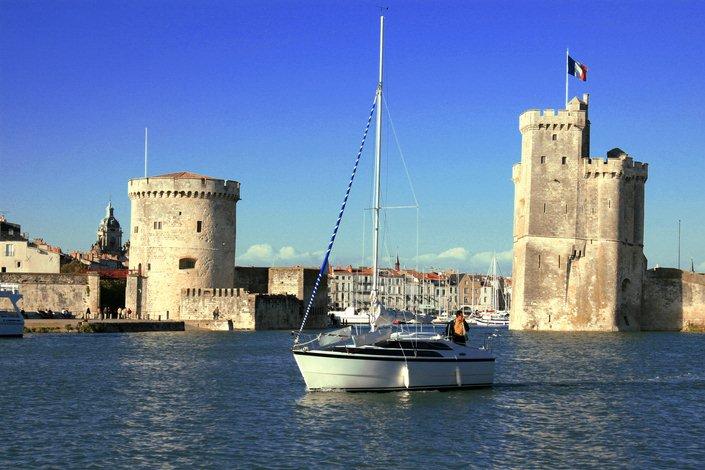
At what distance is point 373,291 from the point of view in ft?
86.3

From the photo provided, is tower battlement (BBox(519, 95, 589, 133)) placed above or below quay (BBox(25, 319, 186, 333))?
above

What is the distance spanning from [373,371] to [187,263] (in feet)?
121

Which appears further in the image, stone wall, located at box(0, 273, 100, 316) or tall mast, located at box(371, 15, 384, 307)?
stone wall, located at box(0, 273, 100, 316)

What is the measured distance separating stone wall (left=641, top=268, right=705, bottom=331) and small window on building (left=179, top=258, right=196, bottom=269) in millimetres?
27460

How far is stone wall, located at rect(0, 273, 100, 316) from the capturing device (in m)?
61.8

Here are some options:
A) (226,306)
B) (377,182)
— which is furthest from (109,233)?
(377,182)

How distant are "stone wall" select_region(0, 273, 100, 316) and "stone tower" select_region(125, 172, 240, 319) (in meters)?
2.27

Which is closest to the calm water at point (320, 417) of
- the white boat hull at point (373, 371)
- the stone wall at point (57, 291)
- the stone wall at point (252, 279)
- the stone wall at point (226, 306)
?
the white boat hull at point (373, 371)

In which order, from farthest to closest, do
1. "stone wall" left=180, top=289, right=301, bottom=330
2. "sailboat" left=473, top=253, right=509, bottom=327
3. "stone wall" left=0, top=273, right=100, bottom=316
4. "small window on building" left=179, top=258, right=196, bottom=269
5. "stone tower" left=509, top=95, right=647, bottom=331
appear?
1. "sailboat" left=473, top=253, right=509, bottom=327
2. "stone tower" left=509, top=95, right=647, bottom=331
3. "stone wall" left=0, top=273, right=100, bottom=316
4. "small window on building" left=179, top=258, right=196, bottom=269
5. "stone wall" left=180, top=289, right=301, bottom=330

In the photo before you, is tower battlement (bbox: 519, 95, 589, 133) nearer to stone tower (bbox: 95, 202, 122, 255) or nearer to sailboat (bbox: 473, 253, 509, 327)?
sailboat (bbox: 473, 253, 509, 327)

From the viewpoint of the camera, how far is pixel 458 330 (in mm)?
26781

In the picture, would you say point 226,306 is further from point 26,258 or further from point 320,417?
point 320,417

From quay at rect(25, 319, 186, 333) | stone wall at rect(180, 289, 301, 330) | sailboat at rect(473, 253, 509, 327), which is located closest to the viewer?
quay at rect(25, 319, 186, 333)

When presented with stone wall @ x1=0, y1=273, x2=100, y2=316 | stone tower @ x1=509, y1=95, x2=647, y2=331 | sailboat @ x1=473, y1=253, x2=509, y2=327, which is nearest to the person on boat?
stone tower @ x1=509, y1=95, x2=647, y2=331
